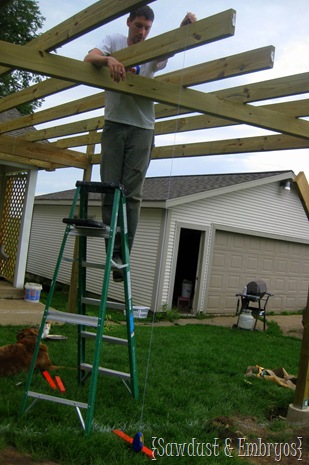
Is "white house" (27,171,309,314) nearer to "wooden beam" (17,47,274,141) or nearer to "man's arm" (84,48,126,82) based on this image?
"wooden beam" (17,47,274,141)

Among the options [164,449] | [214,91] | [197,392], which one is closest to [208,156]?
[214,91]

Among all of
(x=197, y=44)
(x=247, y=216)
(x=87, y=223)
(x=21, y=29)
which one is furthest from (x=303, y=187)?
(x=21, y=29)

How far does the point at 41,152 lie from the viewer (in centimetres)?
789

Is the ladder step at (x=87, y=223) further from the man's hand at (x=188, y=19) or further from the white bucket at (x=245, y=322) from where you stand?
the white bucket at (x=245, y=322)

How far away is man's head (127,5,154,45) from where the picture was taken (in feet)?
11.9

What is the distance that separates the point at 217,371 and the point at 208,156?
112 inches

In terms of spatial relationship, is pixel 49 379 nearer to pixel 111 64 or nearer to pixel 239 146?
pixel 111 64

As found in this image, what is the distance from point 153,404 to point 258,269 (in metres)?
10.1

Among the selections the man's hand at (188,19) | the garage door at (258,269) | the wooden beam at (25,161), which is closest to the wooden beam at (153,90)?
the man's hand at (188,19)

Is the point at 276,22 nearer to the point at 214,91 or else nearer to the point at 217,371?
the point at 214,91

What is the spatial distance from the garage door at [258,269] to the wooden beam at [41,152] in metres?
5.68

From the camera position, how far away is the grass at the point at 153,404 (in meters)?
3.16

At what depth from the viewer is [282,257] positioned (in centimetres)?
1466

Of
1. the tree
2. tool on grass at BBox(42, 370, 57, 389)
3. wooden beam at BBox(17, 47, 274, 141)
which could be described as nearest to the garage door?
tool on grass at BBox(42, 370, 57, 389)
